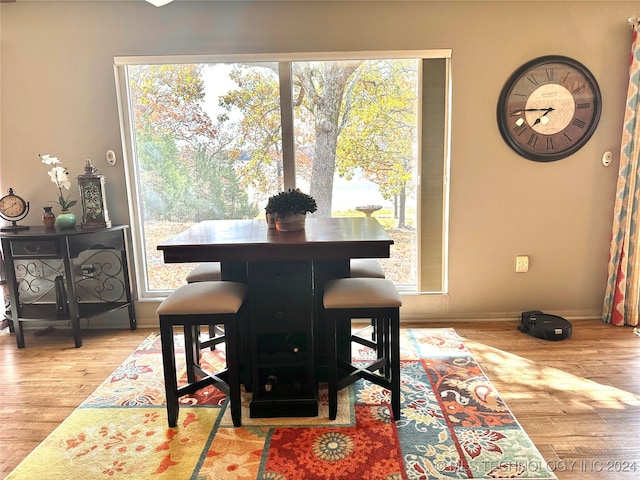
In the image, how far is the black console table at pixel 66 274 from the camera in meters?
2.87

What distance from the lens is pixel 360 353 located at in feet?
9.09

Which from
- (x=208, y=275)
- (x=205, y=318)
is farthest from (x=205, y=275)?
(x=205, y=318)

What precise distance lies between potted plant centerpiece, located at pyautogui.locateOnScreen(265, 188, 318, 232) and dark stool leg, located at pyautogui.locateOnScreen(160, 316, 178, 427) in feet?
2.35

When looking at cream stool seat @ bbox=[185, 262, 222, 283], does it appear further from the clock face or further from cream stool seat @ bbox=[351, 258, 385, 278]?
the clock face

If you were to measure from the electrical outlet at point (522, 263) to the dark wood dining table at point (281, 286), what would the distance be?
1702 millimetres

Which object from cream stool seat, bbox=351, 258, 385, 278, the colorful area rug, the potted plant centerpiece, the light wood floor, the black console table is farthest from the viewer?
the black console table

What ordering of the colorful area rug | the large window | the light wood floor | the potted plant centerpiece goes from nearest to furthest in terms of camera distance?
the colorful area rug
the light wood floor
the potted plant centerpiece
the large window

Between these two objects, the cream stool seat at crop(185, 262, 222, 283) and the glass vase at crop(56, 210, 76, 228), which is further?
the glass vase at crop(56, 210, 76, 228)

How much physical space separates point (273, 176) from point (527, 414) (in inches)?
90.4

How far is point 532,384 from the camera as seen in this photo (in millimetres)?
2336

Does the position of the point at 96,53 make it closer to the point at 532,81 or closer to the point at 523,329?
the point at 532,81

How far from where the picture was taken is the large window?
3119 millimetres

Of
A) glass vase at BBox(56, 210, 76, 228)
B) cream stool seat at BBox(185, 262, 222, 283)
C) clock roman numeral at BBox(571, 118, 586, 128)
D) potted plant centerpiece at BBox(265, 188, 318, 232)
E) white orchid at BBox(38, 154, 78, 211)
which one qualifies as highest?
clock roman numeral at BBox(571, 118, 586, 128)

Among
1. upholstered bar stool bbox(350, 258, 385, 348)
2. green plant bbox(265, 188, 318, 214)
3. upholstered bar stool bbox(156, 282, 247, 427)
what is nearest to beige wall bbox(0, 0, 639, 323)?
upholstered bar stool bbox(350, 258, 385, 348)
